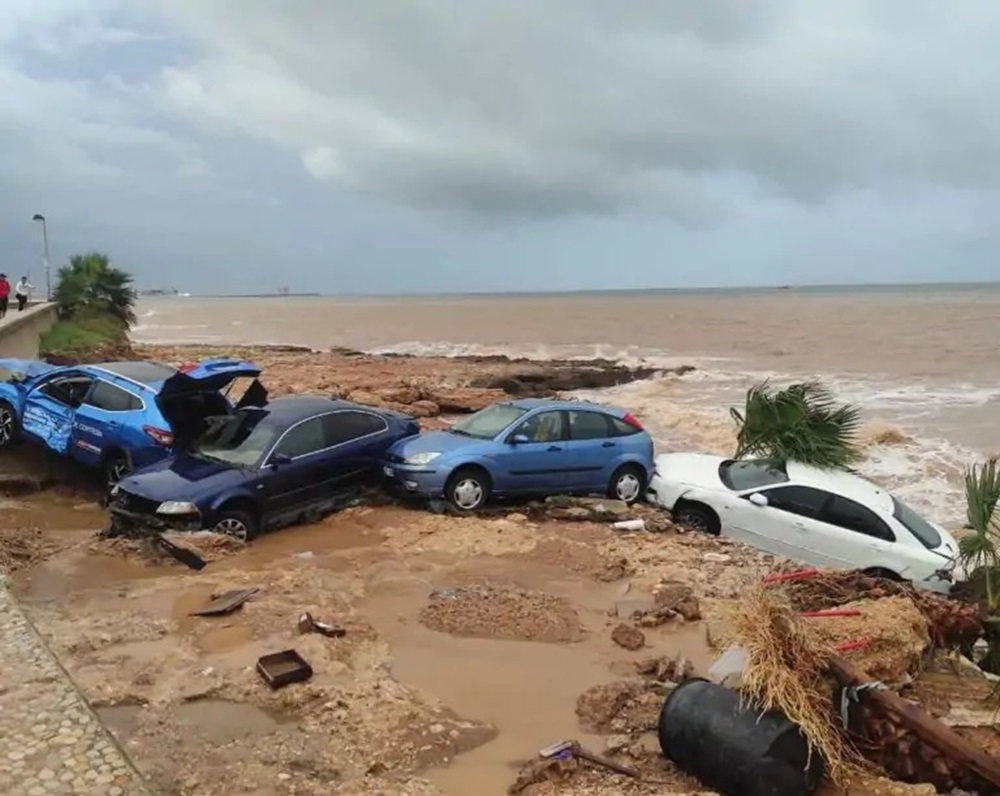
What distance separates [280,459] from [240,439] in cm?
76

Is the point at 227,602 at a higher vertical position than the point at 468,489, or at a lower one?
lower

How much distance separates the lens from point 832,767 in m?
5.60

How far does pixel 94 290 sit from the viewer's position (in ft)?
125

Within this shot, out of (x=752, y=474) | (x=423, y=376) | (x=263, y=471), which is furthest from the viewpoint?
(x=423, y=376)

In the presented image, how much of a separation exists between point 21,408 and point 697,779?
11755 mm

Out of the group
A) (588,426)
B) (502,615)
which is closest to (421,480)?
(588,426)

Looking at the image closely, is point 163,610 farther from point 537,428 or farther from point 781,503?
point 781,503

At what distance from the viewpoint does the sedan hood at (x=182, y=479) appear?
1052 centimetres

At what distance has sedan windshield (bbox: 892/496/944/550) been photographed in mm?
11766

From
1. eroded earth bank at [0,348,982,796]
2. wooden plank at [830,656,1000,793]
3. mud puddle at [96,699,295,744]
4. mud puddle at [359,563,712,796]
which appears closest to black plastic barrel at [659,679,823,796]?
eroded earth bank at [0,348,982,796]

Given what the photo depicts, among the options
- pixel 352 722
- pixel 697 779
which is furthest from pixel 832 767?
pixel 352 722

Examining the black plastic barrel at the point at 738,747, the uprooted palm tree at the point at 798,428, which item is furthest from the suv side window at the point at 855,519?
the black plastic barrel at the point at 738,747

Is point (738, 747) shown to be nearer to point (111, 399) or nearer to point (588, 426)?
point (588, 426)

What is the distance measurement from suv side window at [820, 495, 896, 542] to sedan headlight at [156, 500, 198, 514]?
25.3ft
